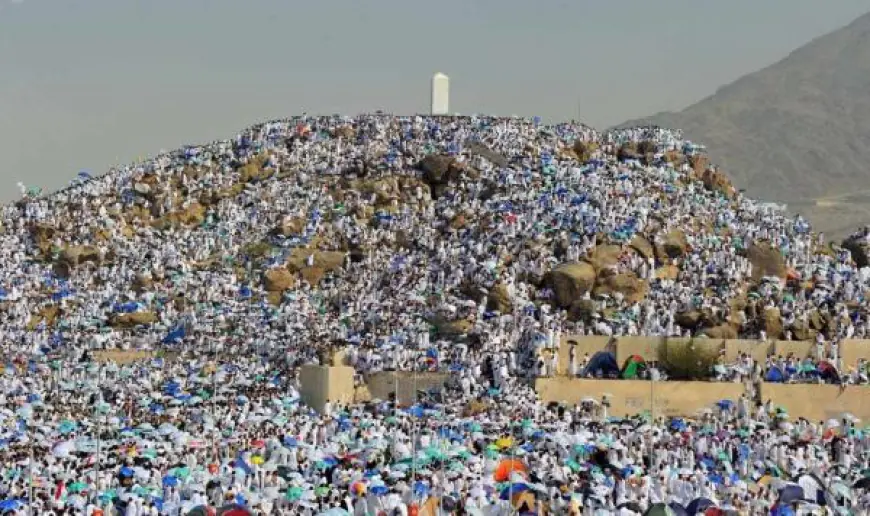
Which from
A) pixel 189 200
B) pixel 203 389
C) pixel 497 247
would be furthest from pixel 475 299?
pixel 189 200

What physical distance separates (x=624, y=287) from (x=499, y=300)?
495cm

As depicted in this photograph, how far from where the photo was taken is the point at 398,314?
2037 inches

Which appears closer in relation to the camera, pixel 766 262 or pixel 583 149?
pixel 766 262

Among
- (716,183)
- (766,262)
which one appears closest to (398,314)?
(766,262)

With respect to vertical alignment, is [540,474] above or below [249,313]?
below

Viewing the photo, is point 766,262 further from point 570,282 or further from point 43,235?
point 43,235

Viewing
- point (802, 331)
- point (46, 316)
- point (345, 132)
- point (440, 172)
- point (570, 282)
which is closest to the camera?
point (802, 331)

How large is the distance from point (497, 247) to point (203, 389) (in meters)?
15.6

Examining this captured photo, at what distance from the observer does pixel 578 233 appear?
54.4 m

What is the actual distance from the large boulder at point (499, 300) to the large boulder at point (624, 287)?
11.4 ft

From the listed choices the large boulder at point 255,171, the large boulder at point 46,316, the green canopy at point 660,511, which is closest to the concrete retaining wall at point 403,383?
the large boulder at point 46,316

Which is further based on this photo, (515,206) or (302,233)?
(302,233)

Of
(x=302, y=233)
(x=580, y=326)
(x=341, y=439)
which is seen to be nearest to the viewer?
(x=341, y=439)

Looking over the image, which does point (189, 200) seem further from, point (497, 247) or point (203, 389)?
point (203, 389)
